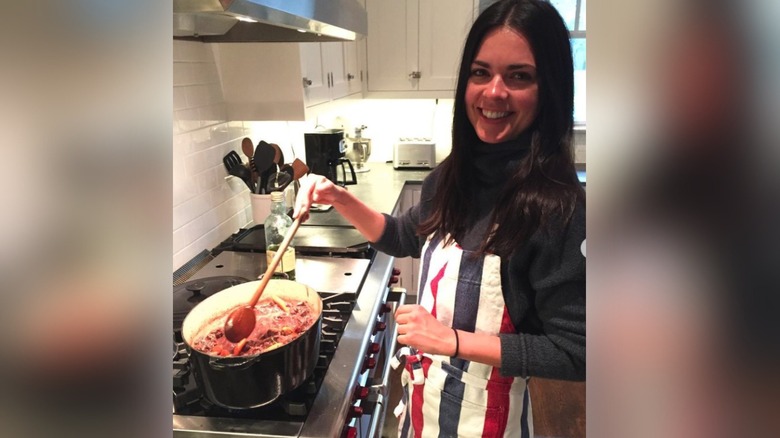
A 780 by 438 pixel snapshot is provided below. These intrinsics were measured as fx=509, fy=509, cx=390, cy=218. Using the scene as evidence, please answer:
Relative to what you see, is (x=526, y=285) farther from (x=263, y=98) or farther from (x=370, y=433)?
(x=263, y=98)

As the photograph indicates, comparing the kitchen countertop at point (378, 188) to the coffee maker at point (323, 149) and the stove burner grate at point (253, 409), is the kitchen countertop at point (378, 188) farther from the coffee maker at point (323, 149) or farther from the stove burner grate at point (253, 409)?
the stove burner grate at point (253, 409)

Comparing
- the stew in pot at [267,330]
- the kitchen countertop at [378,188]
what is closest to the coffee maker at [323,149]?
the kitchen countertop at [378,188]

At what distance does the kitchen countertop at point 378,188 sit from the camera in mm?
2295

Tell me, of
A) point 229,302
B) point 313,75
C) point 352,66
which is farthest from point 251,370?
point 352,66

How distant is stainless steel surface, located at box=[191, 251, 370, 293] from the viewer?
5.26 feet

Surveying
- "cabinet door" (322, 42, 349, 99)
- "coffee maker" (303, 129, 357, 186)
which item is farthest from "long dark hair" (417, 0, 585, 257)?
"coffee maker" (303, 129, 357, 186)

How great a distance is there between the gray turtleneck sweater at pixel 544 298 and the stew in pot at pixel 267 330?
406mm

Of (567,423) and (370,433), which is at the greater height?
(370,433)

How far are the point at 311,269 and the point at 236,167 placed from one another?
0.62m

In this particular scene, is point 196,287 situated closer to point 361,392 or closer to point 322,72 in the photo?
point 361,392
